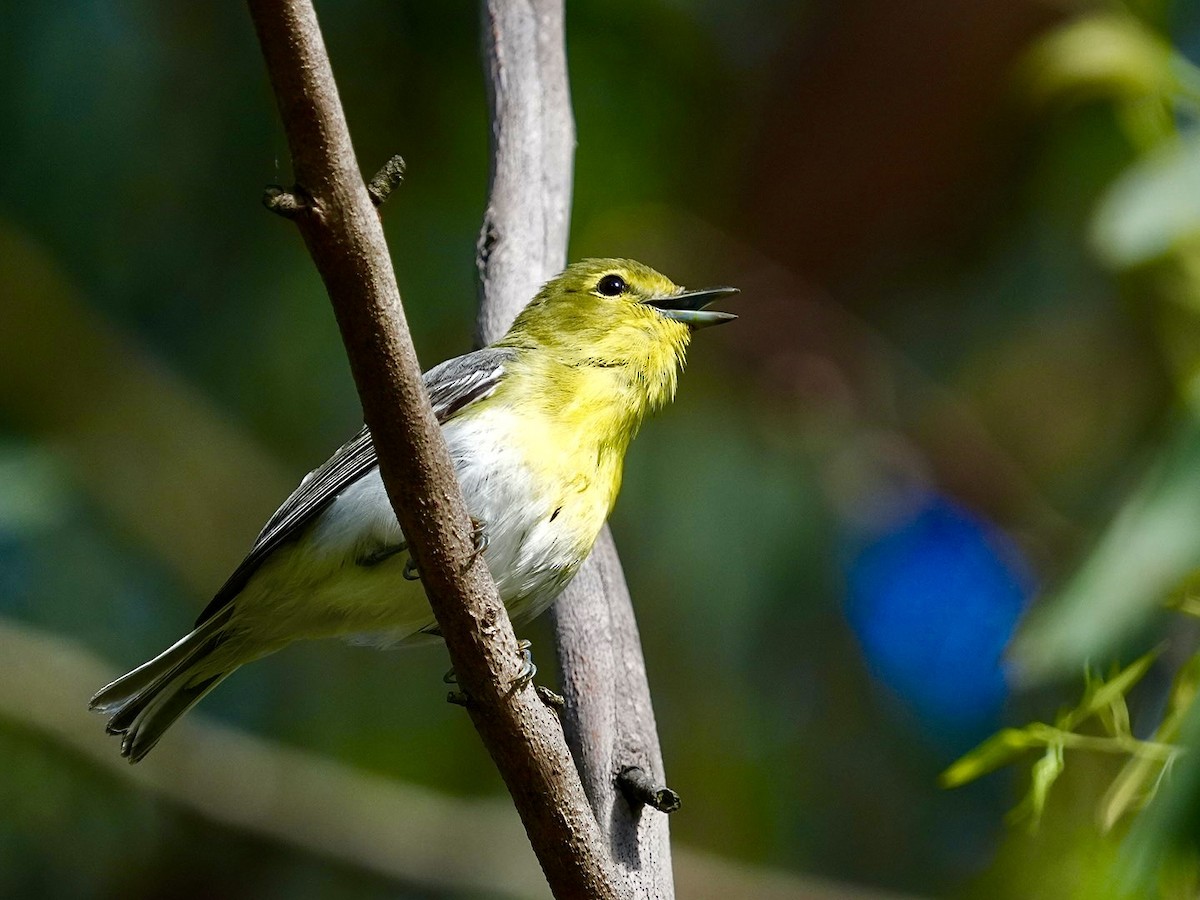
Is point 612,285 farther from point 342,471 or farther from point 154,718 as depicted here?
point 154,718

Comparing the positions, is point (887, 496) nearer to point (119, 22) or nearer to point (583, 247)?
point (583, 247)

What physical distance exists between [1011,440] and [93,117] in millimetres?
4345

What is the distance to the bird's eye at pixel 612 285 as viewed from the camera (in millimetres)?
3906

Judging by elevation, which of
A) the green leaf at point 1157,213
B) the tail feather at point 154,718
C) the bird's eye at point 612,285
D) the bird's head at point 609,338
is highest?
the bird's eye at point 612,285

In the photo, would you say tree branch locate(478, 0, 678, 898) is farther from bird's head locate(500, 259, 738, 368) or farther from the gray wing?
the gray wing

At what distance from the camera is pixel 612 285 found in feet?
12.9

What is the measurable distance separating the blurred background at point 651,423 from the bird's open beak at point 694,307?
1637mm

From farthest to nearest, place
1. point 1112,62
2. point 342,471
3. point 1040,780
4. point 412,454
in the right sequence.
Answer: point 342,471 → point 1112,62 → point 1040,780 → point 412,454

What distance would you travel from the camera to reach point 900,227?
6613mm

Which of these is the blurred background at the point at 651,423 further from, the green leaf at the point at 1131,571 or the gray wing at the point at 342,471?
the green leaf at the point at 1131,571

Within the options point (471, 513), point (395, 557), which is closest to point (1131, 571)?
point (471, 513)

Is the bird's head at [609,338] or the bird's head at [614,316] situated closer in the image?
the bird's head at [609,338]

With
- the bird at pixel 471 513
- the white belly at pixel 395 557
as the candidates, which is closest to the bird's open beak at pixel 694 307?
the bird at pixel 471 513

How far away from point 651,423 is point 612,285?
7.03ft
